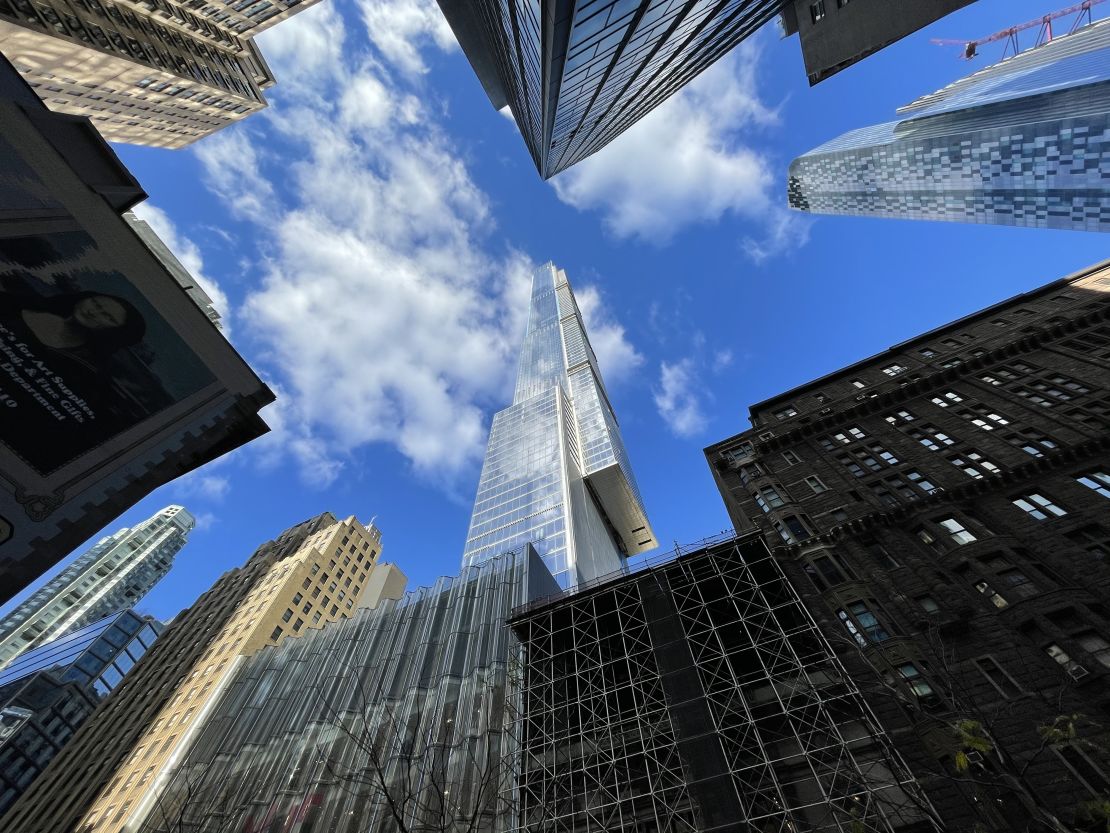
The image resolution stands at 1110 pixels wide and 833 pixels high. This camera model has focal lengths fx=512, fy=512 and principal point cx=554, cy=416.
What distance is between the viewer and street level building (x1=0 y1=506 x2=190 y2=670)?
112m

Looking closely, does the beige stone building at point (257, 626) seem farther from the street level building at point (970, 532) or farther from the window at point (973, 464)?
the window at point (973, 464)

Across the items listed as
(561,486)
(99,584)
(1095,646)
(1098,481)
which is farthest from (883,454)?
(99,584)

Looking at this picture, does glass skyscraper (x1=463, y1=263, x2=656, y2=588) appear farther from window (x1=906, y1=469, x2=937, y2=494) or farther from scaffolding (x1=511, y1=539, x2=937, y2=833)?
window (x1=906, y1=469, x2=937, y2=494)

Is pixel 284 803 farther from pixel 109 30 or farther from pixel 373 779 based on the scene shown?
pixel 109 30

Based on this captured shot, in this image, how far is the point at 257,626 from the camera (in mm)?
50562

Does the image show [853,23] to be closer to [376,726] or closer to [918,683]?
[918,683]

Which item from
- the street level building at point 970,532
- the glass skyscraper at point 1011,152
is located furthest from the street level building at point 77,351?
the glass skyscraper at point 1011,152

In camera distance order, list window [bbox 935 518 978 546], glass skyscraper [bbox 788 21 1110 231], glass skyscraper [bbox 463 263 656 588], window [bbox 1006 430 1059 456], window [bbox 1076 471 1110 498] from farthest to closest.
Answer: glass skyscraper [bbox 788 21 1110 231] < glass skyscraper [bbox 463 263 656 588] < window [bbox 1006 430 1059 456] < window [bbox 935 518 978 546] < window [bbox 1076 471 1110 498]

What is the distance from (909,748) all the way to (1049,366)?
31.0 meters

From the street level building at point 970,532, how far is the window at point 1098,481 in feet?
0.40

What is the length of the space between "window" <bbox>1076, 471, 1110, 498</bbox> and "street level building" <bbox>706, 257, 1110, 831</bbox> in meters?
0.12

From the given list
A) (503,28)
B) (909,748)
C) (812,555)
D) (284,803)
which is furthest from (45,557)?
(503,28)

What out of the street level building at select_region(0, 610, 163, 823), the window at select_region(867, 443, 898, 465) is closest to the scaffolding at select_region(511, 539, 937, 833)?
the window at select_region(867, 443, 898, 465)

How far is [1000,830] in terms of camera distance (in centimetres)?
1534
